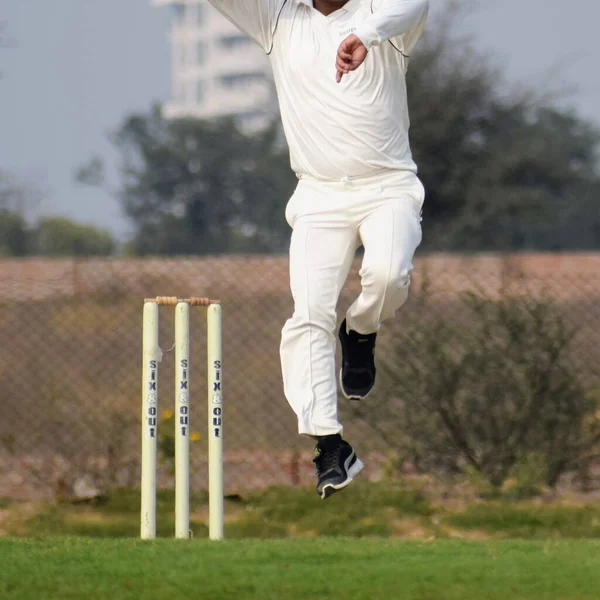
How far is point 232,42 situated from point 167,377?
341ft

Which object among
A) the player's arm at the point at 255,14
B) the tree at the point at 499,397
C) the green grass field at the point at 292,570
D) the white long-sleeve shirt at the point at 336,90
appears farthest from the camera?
the tree at the point at 499,397

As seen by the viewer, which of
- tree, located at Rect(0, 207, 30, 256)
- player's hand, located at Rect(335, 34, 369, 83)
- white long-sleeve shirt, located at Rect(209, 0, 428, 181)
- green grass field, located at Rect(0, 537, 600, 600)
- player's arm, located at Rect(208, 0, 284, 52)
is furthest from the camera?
tree, located at Rect(0, 207, 30, 256)

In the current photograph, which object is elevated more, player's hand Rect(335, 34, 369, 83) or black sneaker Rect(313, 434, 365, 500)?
player's hand Rect(335, 34, 369, 83)

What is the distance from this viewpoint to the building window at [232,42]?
370ft

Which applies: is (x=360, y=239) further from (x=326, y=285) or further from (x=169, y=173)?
(x=169, y=173)

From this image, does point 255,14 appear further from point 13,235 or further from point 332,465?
point 13,235

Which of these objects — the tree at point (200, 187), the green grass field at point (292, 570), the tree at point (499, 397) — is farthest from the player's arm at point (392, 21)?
the tree at point (200, 187)

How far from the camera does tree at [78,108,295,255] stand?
39938 millimetres

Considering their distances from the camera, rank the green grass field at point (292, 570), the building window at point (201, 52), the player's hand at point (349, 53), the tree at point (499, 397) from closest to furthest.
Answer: the green grass field at point (292, 570), the player's hand at point (349, 53), the tree at point (499, 397), the building window at point (201, 52)

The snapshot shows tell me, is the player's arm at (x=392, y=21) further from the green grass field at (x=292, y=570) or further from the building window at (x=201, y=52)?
the building window at (x=201, y=52)

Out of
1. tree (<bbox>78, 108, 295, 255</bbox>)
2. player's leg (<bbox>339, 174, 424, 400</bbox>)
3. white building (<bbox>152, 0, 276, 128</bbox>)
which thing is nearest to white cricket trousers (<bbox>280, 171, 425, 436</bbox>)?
player's leg (<bbox>339, 174, 424, 400</bbox>)

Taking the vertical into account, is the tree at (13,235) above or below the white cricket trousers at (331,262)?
above

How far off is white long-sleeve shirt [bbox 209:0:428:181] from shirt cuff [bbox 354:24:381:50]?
26 cm

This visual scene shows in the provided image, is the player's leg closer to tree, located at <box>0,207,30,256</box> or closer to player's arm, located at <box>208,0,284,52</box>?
player's arm, located at <box>208,0,284,52</box>
